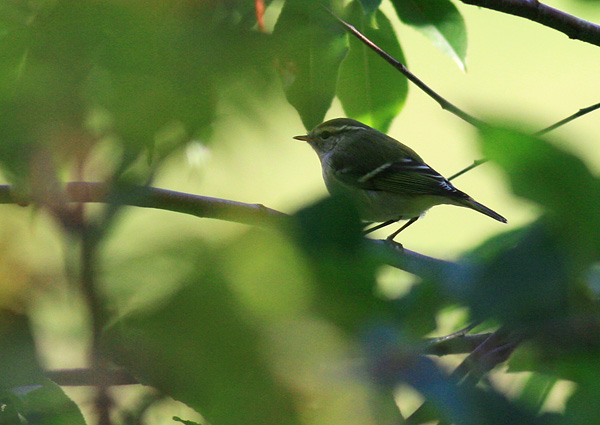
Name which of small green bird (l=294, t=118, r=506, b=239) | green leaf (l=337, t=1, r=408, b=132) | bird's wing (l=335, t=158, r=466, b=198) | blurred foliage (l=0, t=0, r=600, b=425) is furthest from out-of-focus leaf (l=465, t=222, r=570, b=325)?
bird's wing (l=335, t=158, r=466, b=198)

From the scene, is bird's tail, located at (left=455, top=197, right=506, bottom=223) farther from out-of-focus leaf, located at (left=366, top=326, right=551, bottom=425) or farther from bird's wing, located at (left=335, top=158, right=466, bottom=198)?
out-of-focus leaf, located at (left=366, top=326, right=551, bottom=425)

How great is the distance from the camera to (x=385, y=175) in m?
2.13

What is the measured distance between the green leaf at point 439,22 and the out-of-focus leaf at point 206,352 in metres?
0.89

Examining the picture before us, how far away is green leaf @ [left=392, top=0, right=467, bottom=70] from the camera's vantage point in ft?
3.47

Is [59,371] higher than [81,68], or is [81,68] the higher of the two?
[81,68]

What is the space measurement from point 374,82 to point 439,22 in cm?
14

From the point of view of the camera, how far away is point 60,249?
25 centimetres

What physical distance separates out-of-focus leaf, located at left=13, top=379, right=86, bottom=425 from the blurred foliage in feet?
0.26

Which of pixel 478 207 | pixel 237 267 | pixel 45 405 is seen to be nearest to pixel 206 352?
pixel 237 267

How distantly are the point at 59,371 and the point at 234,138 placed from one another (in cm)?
13

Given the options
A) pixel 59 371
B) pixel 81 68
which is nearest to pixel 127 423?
pixel 59 371

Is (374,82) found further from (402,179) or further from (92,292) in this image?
(402,179)

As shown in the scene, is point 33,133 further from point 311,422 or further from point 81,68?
point 311,422

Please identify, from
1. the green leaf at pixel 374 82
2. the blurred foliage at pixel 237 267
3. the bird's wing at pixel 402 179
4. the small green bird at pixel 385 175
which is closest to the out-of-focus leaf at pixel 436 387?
the blurred foliage at pixel 237 267
